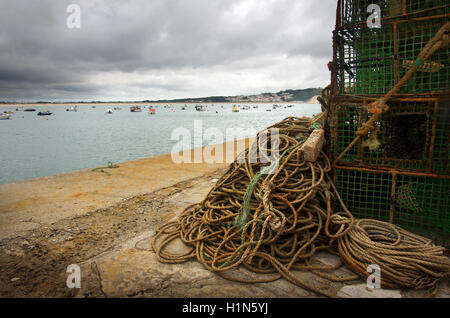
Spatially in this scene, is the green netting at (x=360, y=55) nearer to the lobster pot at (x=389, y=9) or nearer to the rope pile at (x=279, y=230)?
the lobster pot at (x=389, y=9)

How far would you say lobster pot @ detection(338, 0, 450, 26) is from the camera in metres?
3.15

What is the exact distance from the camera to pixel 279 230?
288cm

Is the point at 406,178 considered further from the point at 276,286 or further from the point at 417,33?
the point at 276,286

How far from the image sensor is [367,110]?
3.29 meters

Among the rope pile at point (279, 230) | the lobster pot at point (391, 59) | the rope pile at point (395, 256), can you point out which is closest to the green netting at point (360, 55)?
the lobster pot at point (391, 59)

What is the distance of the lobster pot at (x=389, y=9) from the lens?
315cm

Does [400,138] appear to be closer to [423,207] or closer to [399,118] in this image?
[399,118]

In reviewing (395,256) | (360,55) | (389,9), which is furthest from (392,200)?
(389,9)

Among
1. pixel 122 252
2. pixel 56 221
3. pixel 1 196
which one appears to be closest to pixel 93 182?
pixel 1 196

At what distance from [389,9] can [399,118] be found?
1.36 meters

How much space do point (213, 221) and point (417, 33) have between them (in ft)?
11.1

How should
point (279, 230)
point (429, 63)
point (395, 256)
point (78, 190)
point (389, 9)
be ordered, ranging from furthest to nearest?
point (78, 190) < point (389, 9) < point (429, 63) < point (279, 230) < point (395, 256)

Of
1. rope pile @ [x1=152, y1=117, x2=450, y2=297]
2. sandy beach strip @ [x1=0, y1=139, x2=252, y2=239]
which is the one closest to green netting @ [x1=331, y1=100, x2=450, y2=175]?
rope pile @ [x1=152, y1=117, x2=450, y2=297]

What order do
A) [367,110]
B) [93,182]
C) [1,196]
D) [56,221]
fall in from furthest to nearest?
[93,182]
[1,196]
[56,221]
[367,110]
